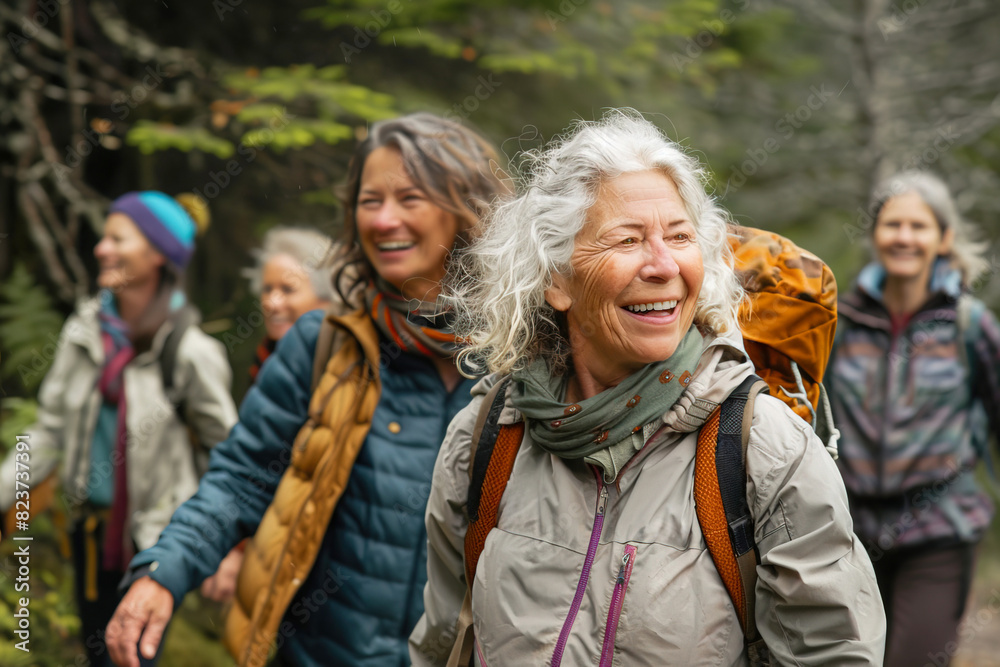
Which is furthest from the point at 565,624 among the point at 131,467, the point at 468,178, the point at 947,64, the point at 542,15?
the point at 947,64

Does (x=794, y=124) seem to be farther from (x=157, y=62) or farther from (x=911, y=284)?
(x=157, y=62)

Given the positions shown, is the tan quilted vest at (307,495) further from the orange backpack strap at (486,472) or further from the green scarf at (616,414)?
the green scarf at (616,414)

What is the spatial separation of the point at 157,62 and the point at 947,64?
8.80m

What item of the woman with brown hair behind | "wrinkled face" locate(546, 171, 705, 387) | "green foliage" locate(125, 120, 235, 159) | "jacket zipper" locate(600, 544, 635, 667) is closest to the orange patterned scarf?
the woman with brown hair behind

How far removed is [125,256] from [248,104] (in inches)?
62.6

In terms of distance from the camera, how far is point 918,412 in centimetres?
507

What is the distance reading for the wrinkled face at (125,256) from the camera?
17.9 feet

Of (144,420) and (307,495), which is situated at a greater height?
(307,495)

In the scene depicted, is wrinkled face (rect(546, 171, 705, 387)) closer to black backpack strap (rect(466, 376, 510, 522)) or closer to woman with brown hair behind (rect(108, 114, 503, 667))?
black backpack strap (rect(466, 376, 510, 522))

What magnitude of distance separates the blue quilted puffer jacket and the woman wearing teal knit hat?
5.95 feet

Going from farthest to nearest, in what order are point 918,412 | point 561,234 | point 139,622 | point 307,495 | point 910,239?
point 910,239 → point 918,412 → point 307,495 → point 139,622 → point 561,234

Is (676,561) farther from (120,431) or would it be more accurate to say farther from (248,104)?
(248,104)

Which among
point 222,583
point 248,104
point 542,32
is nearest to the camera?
point 222,583

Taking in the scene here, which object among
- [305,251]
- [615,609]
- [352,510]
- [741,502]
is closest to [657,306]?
[741,502]
